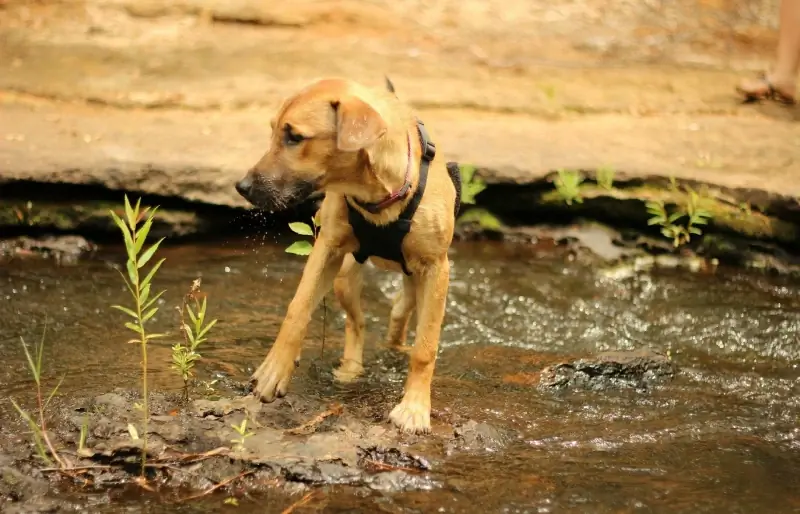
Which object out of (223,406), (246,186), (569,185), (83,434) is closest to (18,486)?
(83,434)

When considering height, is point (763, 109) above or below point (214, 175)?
above

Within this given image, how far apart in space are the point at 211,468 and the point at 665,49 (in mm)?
9176

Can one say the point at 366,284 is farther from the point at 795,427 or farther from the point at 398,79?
the point at 398,79

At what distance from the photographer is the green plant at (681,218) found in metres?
6.68

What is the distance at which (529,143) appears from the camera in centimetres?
Result: 756

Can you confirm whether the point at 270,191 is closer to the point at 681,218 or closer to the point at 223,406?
the point at 223,406

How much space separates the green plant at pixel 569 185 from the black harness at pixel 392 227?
2.98m

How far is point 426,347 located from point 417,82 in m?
Answer: 5.39

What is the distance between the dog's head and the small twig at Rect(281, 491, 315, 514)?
43.9 inches

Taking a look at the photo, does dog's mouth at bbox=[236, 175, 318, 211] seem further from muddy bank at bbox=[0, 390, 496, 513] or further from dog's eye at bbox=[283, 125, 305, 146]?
muddy bank at bbox=[0, 390, 496, 513]

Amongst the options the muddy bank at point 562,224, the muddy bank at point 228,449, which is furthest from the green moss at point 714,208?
the muddy bank at point 228,449

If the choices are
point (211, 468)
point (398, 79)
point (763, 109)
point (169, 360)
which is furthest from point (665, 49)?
point (211, 468)

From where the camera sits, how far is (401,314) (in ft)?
16.3

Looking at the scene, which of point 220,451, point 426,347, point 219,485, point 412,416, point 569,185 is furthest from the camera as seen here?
point 569,185
